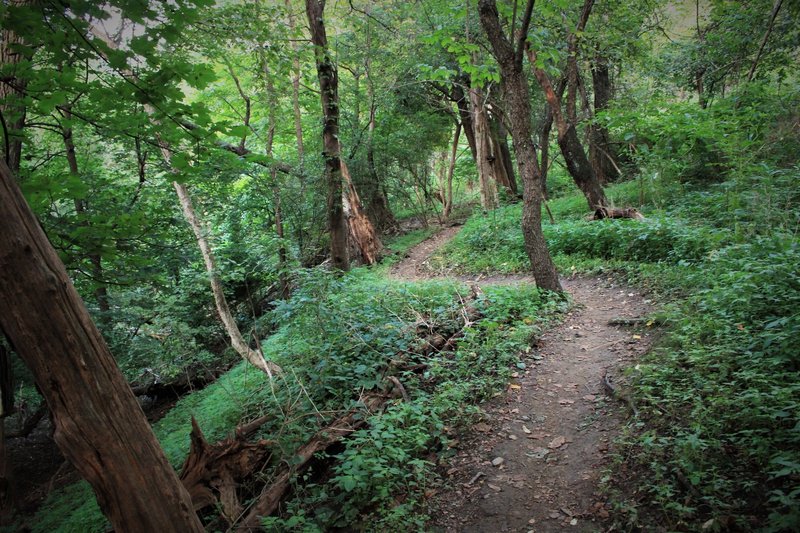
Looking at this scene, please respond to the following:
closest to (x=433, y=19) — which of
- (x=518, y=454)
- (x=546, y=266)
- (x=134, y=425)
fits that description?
(x=546, y=266)

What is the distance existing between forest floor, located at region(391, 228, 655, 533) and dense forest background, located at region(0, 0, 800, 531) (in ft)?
0.60

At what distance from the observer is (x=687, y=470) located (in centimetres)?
285

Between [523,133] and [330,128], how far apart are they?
3.63m

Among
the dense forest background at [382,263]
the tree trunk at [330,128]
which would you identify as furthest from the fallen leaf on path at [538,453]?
the tree trunk at [330,128]

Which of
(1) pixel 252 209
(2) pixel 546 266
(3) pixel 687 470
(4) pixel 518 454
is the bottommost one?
(4) pixel 518 454

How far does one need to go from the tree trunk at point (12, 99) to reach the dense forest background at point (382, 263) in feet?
0.11

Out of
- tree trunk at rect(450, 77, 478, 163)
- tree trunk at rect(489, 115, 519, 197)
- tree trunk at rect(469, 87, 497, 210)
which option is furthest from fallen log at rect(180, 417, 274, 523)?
tree trunk at rect(450, 77, 478, 163)

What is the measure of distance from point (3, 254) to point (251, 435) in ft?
10.6

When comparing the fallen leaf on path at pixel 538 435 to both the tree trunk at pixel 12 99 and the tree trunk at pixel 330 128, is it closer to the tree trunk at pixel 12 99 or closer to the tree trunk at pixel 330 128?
the tree trunk at pixel 12 99

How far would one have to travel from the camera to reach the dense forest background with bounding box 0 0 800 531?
10.3 ft

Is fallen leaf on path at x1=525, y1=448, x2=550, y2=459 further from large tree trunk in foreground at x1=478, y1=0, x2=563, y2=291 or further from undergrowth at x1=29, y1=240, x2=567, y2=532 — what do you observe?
large tree trunk in foreground at x1=478, y1=0, x2=563, y2=291

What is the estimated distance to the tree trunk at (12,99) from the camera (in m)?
3.44

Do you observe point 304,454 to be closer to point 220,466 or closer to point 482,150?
point 220,466

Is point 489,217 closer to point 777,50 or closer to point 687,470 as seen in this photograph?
point 777,50
